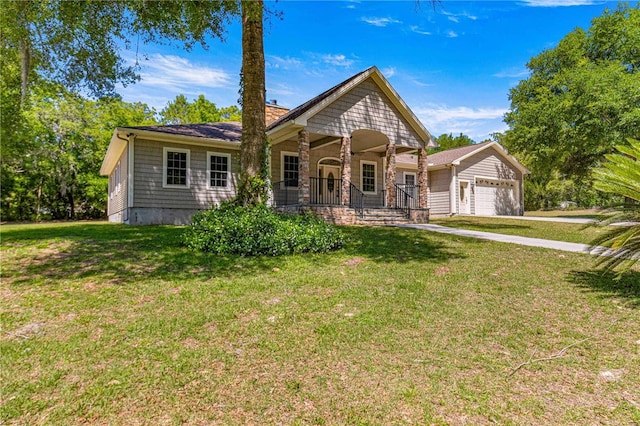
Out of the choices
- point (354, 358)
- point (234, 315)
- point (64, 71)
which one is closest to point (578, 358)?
point (354, 358)

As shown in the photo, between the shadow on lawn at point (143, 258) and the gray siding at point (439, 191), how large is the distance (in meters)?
13.4

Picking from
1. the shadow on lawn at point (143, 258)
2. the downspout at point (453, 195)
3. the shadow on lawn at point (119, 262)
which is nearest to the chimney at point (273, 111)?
the downspout at point (453, 195)

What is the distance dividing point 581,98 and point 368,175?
11.2 meters

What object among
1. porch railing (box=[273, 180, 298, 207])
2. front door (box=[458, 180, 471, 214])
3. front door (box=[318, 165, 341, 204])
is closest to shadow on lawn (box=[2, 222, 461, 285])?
porch railing (box=[273, 180, 298, 207])

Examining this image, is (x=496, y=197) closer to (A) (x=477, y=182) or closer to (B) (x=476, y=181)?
(A) (x=477, y=182)

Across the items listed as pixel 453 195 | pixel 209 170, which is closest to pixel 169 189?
pixel 209 170

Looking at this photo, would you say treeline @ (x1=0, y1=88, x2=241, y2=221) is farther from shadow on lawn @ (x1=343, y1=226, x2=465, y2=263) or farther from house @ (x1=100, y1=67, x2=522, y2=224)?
shadow on lawn @ (x1=343, y1=226, x2=465, y2=263)

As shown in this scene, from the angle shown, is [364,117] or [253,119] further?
[364,117]

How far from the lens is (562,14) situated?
683 inches

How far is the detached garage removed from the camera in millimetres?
20484

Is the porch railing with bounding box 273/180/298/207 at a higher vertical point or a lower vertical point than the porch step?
higher

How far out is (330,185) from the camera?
1705cm

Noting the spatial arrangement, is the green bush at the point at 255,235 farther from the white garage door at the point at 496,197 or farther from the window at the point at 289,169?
the white garage door at the point at 496,197

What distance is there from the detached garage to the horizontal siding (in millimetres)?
12849
